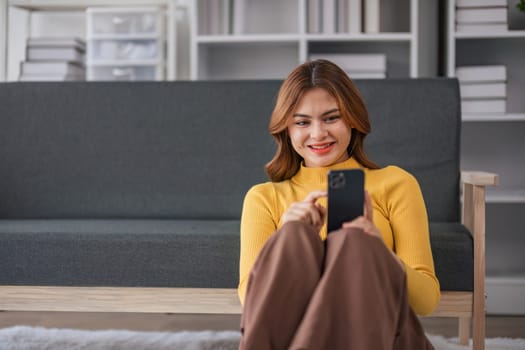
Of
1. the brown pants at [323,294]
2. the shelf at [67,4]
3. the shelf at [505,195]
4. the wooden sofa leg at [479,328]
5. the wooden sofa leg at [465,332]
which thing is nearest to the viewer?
the brown pants at [323,294]

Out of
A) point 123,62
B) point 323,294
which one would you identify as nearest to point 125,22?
point 123,62

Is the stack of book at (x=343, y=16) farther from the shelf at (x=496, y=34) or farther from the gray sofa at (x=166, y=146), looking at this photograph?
the gray sofa at (x=166, y=146)

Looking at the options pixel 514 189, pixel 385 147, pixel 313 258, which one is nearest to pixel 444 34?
pixel 514 189

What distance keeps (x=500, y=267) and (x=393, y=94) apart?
126cm

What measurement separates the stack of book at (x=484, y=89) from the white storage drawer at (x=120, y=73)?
135cm

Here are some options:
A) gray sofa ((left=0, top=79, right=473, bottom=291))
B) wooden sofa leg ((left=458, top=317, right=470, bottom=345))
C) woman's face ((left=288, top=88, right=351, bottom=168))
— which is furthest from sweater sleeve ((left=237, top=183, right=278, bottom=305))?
wooden sofa leg ((left=458, top=317, right=470, bottom=345))

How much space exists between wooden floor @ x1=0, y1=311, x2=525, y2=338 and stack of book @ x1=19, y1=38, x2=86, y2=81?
107cm

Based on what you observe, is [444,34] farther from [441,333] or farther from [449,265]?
[449,265]

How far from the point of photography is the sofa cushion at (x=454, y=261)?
69.1 inches

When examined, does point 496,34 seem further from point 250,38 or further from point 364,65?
point 250,38

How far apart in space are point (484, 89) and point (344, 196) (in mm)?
1803

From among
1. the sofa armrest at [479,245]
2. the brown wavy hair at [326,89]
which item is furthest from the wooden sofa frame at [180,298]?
the brown wavy hair at [326,89]

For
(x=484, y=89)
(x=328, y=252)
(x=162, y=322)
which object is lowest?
(x=162, y=322)

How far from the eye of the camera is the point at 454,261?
1.76 metres
